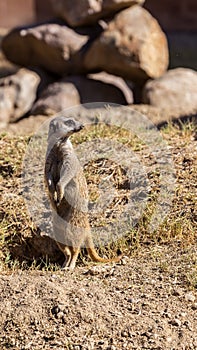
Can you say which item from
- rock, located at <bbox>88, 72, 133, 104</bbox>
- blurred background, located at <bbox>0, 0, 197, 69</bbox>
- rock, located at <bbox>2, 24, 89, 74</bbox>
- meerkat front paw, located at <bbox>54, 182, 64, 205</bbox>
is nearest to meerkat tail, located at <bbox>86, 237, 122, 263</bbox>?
meerkat front paw, located at <bbox>54, 182, 64, 205</bbox>

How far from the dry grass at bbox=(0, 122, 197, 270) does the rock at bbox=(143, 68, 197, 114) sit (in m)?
2.42

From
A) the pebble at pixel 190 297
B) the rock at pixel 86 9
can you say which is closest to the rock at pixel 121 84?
the rock at pixel 86 9

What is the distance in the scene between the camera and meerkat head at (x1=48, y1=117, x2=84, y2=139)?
3.48 m

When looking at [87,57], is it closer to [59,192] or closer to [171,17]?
[59,192]

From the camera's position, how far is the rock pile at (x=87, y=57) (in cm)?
704

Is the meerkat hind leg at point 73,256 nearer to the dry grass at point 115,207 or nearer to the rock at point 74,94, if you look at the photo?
the dry grass at point 115,207

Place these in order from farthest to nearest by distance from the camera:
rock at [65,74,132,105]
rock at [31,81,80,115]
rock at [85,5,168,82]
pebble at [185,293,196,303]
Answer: rock at [65,74,132,105], rock at [31,81,80,115], rock at [85,5,168,82], pebble at [185,293,196,303]

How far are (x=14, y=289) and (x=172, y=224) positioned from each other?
99 centimetres

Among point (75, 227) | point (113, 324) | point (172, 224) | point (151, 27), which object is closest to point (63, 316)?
point (113, 324)

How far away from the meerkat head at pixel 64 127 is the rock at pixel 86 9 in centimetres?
370

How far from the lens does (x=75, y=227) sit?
371cm

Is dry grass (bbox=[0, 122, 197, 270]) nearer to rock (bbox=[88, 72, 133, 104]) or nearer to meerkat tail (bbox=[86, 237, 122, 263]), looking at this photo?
meerkat tail (bbox=[86, 237, 122, 263])

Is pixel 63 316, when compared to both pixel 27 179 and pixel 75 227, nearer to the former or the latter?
pixel 75 227

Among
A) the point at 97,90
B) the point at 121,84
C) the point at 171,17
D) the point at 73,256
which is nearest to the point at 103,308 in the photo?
the point at 73,256
